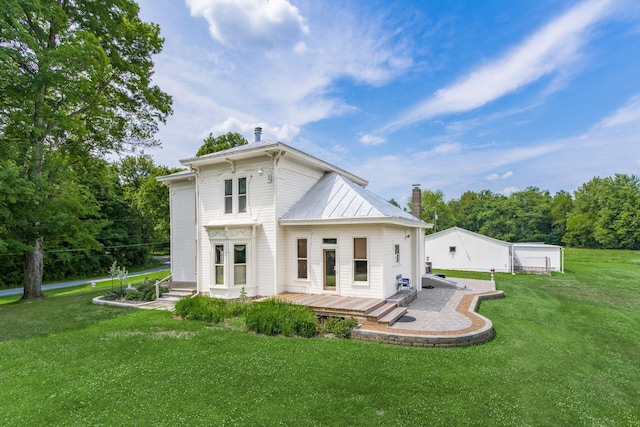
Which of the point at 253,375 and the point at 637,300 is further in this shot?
the point at 637,300

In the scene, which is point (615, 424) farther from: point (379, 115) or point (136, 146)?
point (136, 146)

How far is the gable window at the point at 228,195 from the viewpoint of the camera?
12.0 m

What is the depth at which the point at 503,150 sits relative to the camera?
2411 cm

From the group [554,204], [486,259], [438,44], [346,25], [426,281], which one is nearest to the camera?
[346,25]

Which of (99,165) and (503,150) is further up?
(503,150)

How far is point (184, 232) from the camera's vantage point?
14.3 metres

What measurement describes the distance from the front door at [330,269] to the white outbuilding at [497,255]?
14.1m

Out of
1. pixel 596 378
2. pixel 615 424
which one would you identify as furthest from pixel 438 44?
pixel 615 424

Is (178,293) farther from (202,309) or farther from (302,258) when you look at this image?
(302,258)

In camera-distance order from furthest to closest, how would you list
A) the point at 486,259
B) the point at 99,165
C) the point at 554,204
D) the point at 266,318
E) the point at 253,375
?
1. the point at 554,204
2. the point at 486,259
3. the point at 99,165
4. the point at 266,318
5. the point at 253,375

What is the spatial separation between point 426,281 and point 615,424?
11.2 metres

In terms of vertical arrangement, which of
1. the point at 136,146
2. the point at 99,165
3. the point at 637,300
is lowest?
the point at 637,300

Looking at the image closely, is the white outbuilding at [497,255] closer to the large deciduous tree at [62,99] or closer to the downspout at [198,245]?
the downspout at [198,245]

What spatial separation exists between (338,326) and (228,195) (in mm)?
7101
